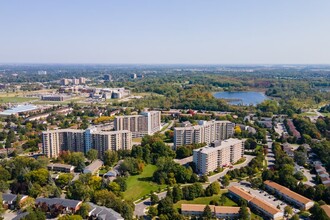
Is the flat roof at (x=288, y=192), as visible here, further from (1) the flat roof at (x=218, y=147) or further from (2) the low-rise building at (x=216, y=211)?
(1) the flat roof at (x=218, y=147)

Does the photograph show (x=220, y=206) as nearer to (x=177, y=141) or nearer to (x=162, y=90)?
(x=177, y=141)

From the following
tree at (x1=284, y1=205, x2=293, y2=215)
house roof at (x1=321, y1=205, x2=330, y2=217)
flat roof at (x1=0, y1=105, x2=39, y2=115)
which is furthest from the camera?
flat roof at (x1=0, y1=105, x2=39, y2=115)

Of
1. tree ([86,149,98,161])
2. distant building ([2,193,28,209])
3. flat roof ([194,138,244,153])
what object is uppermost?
flat roof ([194,138,244,153])

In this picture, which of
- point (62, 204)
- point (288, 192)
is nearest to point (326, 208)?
point (288, 192)

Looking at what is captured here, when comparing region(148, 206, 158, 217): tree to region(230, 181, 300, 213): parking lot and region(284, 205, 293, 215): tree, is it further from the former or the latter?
region(284, 205, 293, 215): tree

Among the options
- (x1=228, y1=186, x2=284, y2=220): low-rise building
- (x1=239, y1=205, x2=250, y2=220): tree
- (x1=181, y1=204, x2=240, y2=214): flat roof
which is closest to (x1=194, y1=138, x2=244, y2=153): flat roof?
(x1=228, y1=186, x2=284, y2=220): low-rise building

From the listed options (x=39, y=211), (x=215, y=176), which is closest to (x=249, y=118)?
(x=215, y=176)
